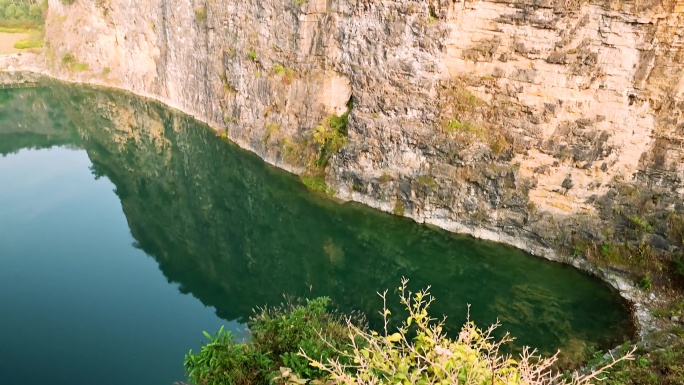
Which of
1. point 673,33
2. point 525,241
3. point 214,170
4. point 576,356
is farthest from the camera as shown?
point 214,170

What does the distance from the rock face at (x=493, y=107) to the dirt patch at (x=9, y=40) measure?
26547mm

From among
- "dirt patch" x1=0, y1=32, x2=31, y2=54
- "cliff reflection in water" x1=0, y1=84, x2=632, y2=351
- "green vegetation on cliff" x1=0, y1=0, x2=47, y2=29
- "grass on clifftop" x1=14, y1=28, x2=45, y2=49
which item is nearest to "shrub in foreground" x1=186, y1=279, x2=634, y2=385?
"cliff reflection in water" x1=0, y1=84, x2=632, y2=351

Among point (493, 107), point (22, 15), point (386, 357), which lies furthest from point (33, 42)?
point (386, 357)

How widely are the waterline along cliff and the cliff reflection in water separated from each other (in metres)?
1.17

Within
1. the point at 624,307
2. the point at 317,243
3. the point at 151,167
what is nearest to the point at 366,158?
the point at 317,243

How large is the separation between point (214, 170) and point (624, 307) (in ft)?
59.6

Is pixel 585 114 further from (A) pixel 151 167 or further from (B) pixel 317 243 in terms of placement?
(A) pixel 151 167

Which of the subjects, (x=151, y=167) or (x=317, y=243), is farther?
(x=151, y=167)

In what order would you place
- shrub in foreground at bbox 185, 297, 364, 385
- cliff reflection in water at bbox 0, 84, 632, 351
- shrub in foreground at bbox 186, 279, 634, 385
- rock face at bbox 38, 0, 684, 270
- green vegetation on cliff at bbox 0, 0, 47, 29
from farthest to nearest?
green vegetation on cliff at bbox 0, 0, 47, 29 → rock face at bbox 38, 0, 684, 270 → cliff reflection in water at bbox 0, 84, 632, 351 → shrub in foreground at bbox 185, 297, 364, 385 → shrub in foreground at bbox 186, 279, 634, 385

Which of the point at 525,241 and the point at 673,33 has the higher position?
the point at 673,33

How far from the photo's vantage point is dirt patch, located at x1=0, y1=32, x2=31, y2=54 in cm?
3953

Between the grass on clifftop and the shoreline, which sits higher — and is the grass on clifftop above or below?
above

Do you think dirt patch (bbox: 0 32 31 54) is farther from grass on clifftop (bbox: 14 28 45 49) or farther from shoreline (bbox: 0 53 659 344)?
shoreline (bbox: 0 53 659 344)

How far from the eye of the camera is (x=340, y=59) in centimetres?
2034
